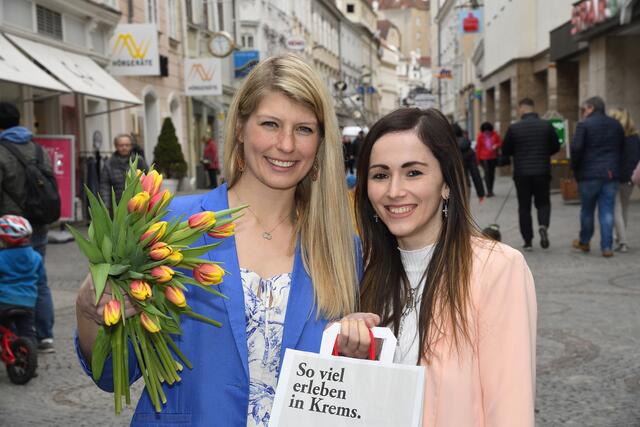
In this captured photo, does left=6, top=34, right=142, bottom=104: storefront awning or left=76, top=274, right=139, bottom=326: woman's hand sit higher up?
left=6, top=34, right=142, bottom=104: storefront awning

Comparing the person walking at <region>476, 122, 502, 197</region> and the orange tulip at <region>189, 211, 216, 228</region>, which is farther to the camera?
the person walking at <region>476, 122, 502, 197</region>

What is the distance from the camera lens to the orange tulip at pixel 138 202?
2031 mm

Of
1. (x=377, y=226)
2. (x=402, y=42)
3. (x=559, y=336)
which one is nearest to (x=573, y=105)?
(x=559, y=336)

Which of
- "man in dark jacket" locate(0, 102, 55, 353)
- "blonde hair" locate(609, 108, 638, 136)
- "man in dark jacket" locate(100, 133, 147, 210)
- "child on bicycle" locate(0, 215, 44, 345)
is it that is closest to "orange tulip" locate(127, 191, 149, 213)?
"child on bicycle" locate(0, 215, 44, 345)

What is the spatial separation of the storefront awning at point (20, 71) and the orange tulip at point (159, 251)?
1115 cm

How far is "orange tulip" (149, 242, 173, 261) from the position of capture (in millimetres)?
2014

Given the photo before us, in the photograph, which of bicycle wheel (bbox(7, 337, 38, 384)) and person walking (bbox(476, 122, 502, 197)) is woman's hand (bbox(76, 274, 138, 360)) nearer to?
bicycle wheel (bbox(7, 337, 38, 384))

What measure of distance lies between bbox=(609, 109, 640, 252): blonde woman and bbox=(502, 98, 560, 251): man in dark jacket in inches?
35.7

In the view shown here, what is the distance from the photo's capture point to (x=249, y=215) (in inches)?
102

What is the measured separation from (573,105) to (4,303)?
19.2 m

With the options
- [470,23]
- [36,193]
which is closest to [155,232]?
[36,193]

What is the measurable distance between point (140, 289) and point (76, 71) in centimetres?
1596

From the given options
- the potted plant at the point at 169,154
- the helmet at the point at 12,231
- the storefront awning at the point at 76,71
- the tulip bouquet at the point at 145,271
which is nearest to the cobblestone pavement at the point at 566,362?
the helmet at the point at 12,231

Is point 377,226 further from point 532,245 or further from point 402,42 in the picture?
point 402,42
